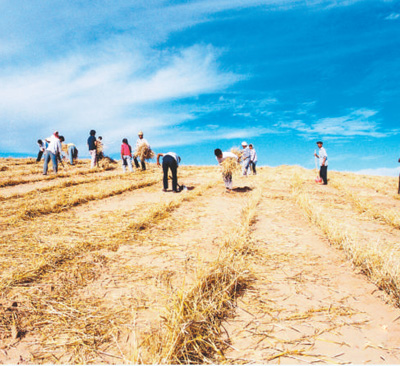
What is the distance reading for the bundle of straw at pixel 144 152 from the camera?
1523cm

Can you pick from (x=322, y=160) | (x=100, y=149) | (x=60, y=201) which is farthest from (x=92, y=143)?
(x=322, y=160)

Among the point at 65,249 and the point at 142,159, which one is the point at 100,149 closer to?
the point at 142,159

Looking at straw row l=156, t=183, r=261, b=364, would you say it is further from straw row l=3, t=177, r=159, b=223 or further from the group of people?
the group of people

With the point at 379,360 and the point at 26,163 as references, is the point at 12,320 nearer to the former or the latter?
the point at 379,360

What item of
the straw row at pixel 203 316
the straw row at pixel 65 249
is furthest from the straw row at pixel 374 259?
the straw row at pixel 65 249

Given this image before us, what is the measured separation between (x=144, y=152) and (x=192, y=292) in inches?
529

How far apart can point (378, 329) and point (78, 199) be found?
24.8 ft

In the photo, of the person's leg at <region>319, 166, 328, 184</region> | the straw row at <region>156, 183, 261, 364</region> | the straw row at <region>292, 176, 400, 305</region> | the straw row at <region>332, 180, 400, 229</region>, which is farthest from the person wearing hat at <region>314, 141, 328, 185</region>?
the straw row at <region>156, 183, 261, 364</region>

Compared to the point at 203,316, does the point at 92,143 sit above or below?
above

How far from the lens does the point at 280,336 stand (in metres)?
2.35

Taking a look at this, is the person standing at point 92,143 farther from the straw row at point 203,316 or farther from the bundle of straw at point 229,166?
the straw row at point 203,316

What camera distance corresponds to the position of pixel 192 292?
266cm

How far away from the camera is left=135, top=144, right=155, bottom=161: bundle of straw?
50.0 feet

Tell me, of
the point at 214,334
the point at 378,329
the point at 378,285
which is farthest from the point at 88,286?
the point at 378,285
